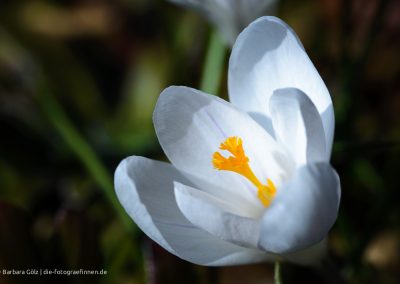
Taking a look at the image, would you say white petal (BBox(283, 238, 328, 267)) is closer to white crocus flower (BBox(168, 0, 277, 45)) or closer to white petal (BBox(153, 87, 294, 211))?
white petal (BBox(153, 87, 294, 211))

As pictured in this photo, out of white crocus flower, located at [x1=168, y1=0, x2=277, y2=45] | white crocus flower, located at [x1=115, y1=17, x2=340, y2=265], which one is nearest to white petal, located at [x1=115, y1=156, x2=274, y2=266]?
white crocus flower, located at [x1=115, y1=17, x2=340, y2=265]

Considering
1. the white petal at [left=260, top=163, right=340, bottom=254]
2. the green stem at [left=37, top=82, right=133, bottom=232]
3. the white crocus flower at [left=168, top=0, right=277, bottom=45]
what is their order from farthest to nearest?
the green stem at [left=37, top=82, right=133, bottom=232] < the white crocus flower at [left=168, top=0, right=277, bottom=45] < the white petal at [left=260, top=163, right=340, bottom=254]

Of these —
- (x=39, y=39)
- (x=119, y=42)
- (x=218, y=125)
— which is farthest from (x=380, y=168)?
(x=39, y=39)

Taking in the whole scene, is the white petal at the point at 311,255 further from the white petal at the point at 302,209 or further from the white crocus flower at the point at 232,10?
the white crocus flower at the point at 232,10

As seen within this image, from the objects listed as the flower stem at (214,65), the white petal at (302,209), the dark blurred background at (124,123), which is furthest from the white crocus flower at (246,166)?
the flower stem at (214,65)

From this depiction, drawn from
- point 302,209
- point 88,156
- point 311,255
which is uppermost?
point 302,209

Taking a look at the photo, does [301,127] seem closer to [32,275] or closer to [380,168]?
[32,275]

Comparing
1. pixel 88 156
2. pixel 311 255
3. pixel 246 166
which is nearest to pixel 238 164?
pixel 246 166

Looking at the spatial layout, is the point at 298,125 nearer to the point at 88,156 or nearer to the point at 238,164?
the point at 238,164
